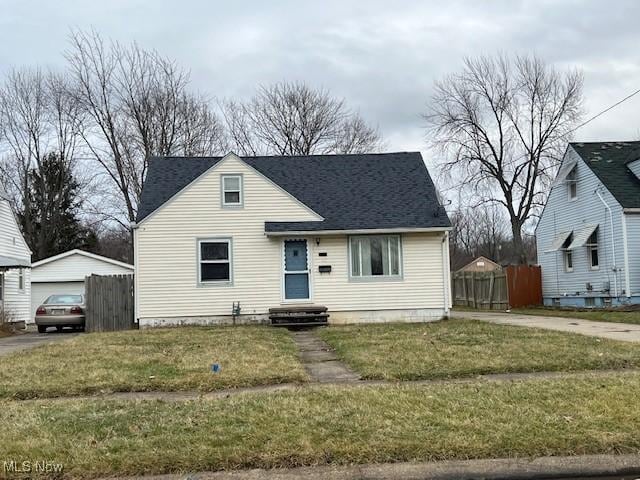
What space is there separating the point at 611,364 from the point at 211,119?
1372 inches

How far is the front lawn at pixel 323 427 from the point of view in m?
5.24

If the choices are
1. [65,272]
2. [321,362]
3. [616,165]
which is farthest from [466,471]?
[65,272]

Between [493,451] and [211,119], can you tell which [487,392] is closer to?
[493,451]

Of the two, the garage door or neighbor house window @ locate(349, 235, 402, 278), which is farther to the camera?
the garage door

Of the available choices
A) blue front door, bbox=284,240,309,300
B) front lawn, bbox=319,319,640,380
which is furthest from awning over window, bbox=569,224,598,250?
blue front door, bbox=284,240,309,300

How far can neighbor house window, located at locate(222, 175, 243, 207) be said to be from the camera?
19219 mm

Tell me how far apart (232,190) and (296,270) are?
3.05 metres

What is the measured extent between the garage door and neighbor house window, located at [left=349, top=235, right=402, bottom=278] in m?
17.3

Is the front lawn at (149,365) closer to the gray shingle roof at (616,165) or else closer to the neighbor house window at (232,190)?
the neighbor house window at (232,190)

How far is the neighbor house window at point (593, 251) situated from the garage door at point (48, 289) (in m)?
22.7

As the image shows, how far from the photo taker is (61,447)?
5.48 meters

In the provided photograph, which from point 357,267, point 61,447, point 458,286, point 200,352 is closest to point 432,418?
point 61,447

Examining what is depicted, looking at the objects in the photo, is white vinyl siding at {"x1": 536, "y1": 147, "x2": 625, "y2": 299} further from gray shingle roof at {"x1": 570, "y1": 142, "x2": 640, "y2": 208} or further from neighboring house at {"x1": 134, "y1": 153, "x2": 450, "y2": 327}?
neighboring house at {"x1": 134, "y1": 153, "x2": 450, "y2": 327}

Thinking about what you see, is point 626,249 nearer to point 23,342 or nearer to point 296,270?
point 296,270
